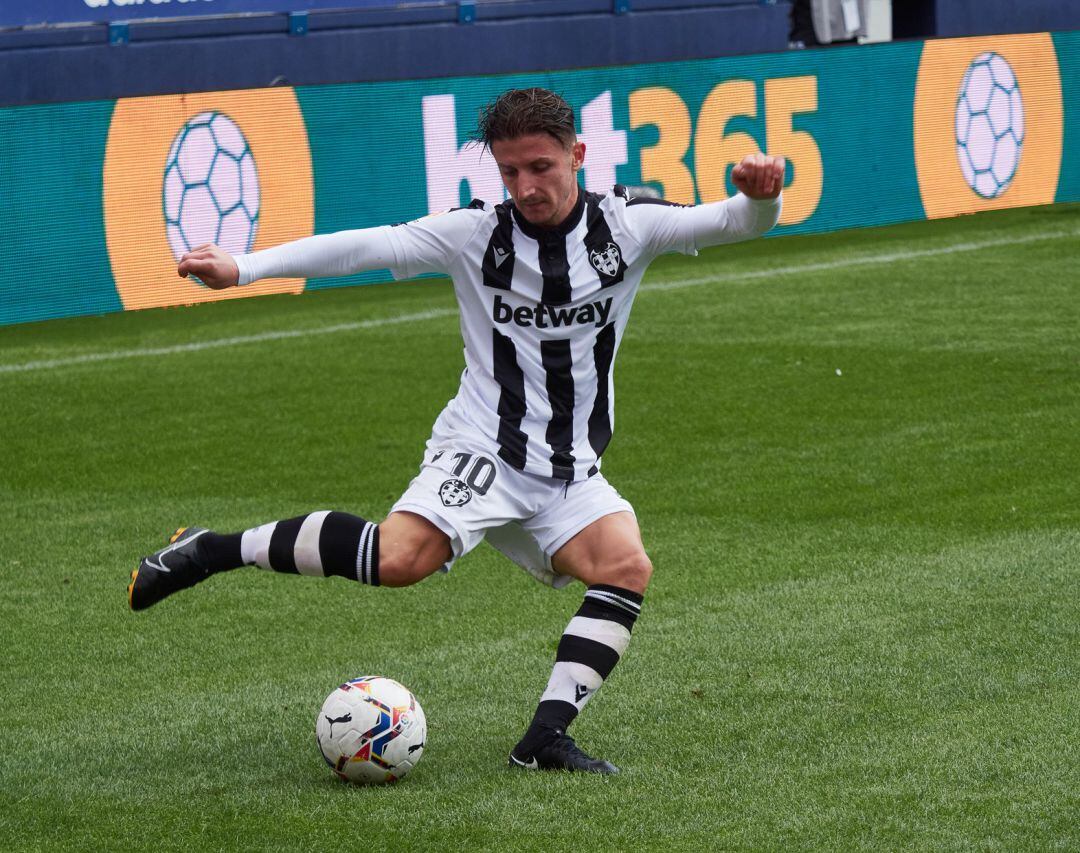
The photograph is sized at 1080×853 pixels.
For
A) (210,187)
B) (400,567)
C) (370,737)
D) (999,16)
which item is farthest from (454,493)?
(999,16)

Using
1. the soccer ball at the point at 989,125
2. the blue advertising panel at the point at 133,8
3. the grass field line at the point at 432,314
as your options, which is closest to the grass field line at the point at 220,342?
the grass field line at the point at 432,314

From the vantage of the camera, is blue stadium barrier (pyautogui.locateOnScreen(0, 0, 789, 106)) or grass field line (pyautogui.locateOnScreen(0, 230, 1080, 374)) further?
blue stadium barrier (pyautogui.locateOnScreen(0, 0, 789, 106))

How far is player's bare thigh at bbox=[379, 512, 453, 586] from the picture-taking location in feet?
16.0

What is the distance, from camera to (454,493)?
4.93 metres

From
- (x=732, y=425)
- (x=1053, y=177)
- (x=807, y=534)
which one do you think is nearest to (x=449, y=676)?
(x=807, y=534)

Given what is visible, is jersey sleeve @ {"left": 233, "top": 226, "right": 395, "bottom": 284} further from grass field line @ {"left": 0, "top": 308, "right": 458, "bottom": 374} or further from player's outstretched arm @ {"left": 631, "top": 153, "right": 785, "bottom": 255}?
grass field line @ {"left": 0, "top": 308, "right": 458, "bottom": 374}

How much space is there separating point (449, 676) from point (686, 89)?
43.5 feet

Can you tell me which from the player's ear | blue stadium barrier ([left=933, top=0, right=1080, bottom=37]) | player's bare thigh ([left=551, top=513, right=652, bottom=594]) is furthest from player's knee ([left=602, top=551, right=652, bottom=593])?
blue stadium barrier ([left=933, top=0, right=1080, bottom=37])

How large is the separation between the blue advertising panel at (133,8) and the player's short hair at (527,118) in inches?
535

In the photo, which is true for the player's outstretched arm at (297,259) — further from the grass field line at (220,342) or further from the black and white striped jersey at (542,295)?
the grass field line at (220,342)

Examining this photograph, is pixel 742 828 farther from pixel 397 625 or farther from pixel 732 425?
pixel 732 425

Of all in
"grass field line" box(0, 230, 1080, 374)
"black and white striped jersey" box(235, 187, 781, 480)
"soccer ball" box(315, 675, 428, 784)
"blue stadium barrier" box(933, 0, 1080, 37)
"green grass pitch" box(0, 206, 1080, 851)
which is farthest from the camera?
"blue stadium barrier" box(933, 0, 1080, 37)

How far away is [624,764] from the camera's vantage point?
4.89 metres

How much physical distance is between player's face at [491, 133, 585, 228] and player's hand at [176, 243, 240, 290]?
2.52ft
